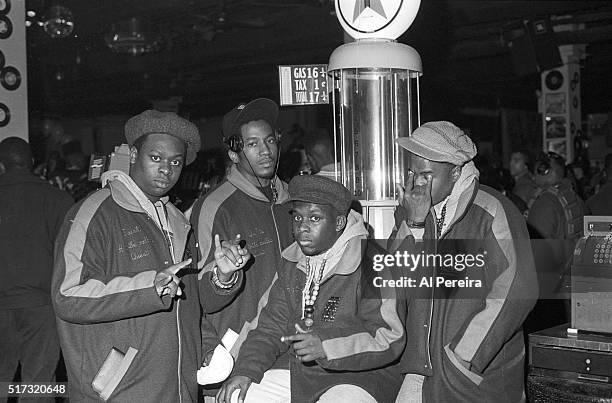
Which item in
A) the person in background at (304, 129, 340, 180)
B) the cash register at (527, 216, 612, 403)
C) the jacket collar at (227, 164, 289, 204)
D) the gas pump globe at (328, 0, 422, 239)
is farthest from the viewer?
the person in background at (304, 129, 340, 180)

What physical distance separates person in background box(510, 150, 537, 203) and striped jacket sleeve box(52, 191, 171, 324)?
21.3 feet

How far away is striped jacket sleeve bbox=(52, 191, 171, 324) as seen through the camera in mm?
2777

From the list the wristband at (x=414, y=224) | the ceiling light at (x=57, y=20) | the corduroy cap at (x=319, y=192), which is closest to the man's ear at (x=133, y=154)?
the corduroy cap at (x=319, y=192)

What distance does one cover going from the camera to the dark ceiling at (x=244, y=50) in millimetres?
12227

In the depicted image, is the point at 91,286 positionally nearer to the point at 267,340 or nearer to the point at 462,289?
the point at 267,340

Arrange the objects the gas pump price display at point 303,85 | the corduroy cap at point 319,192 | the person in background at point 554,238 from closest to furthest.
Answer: the corduroy cap at point 319,192 < the gas pump price display at point 303,85 < the person in background at point 554,238

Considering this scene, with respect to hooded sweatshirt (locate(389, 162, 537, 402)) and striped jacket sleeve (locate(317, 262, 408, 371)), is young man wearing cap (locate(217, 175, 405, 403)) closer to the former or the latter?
striped jacket sleeve (locate(317, 262, 408, 371))

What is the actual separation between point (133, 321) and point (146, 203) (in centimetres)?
45

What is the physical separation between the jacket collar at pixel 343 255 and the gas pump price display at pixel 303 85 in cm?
167

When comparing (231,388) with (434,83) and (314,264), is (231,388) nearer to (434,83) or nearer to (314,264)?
(314,264)

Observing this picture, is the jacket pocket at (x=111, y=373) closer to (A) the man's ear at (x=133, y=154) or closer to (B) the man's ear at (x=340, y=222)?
(A) the man's ear at (x=133, y=154)

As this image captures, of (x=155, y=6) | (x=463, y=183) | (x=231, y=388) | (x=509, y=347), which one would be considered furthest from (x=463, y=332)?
(x=155, y=6)

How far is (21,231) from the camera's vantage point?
5727 mm

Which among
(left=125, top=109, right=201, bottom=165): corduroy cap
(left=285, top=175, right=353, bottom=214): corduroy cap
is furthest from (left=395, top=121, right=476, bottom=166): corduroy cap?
(left=125, top=109, right=201, bottom=165): corduroy cap
